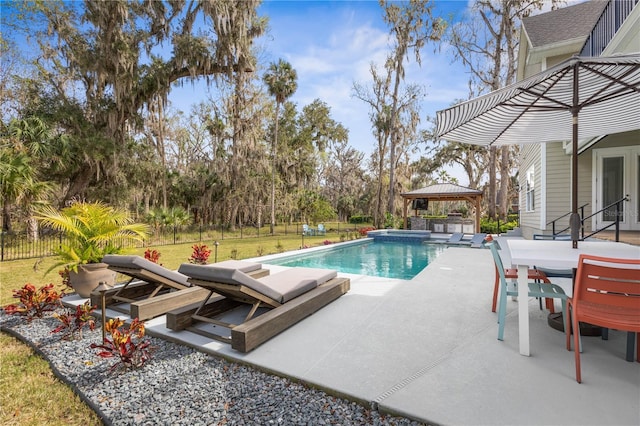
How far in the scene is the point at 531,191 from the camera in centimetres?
1096

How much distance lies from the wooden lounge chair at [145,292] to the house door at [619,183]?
914 centimetres

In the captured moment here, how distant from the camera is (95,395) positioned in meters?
2.40

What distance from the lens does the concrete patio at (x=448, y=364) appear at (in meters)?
2.01

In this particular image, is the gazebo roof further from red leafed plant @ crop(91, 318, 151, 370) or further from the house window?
red leafed plant @ crop(91, 318, 151, 370)

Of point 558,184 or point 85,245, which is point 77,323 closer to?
point 85,245

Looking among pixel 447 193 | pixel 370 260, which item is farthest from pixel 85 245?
pixel 447 193

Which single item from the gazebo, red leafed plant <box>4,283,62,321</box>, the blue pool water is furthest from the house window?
red leafed plant <box>4,283,62,321</box>

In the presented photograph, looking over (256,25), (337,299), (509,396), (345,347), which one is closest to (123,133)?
(256,25)

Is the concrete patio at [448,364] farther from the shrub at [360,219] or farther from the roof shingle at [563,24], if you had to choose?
the shrub at [360,219]

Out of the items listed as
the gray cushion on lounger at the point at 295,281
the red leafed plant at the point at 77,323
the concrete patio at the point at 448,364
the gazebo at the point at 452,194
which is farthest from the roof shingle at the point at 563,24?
the red leafed plant at the point at 77,323

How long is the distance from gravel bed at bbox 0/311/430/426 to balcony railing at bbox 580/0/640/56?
6613 millimetres

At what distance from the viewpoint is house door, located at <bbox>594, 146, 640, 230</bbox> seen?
7.20 metres

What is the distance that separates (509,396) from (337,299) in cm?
275

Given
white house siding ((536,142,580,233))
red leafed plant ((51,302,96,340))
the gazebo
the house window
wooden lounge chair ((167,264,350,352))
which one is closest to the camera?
wooden lounge chair ((167,264,350,352))
